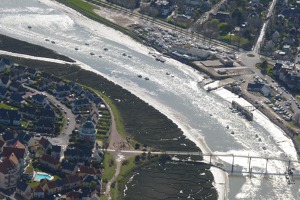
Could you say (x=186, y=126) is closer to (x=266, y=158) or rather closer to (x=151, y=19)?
(x=266, y=158)

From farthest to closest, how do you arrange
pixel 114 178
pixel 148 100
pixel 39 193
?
1. pixel 148 100
2. pixel 114 178
3. pixel 39 193

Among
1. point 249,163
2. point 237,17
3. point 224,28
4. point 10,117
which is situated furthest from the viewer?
point 237,17

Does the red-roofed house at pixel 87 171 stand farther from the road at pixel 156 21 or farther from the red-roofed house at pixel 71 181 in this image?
the road at pixel 156 21

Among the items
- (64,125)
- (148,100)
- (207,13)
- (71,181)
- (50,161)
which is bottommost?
(71,181)

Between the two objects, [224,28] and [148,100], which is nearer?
[148,100]

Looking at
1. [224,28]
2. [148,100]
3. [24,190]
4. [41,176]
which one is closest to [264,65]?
[224,28]

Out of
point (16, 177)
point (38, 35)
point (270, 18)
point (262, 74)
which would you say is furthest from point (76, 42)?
point (16, 177)

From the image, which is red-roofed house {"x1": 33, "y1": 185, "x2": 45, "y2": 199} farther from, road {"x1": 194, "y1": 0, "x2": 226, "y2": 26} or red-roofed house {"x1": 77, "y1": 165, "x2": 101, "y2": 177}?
road {"x1": 194, "y1": 0, "x2": 226, "y2": 26}

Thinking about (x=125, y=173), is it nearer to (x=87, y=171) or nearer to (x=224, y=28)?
(x=87, y=171)
